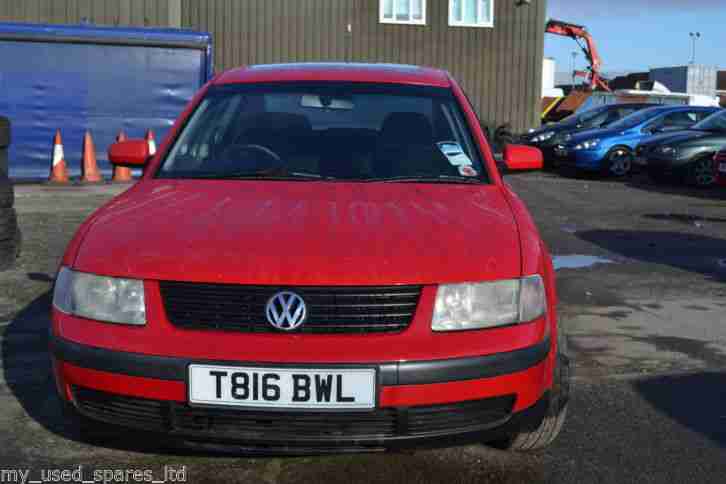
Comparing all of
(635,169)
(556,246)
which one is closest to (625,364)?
(556,246)

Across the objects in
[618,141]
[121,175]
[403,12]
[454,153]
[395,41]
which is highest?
[403,12]

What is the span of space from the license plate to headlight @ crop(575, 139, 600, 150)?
14824mm

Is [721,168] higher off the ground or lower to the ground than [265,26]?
lower

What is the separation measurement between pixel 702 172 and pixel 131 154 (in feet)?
41.1

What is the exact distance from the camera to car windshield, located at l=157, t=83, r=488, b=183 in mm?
3891

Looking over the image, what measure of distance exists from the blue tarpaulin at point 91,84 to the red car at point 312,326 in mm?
11292

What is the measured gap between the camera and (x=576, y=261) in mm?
7957

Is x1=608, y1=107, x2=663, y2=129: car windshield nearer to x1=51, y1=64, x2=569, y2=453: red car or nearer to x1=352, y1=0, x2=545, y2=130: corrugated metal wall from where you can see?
x1=352, y1=0, x2=545, y2=130: corrugated metal wall

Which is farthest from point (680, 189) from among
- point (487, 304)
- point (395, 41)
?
point (395, 41)

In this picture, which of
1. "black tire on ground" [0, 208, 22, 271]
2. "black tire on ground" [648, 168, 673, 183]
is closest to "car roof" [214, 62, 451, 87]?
"black tire on ground" [0, 208, 22, 271]

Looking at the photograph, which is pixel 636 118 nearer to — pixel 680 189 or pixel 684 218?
pixel 680 189

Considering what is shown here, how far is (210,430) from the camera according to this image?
282 cm

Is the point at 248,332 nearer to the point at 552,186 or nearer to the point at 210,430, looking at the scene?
the point at 210,430

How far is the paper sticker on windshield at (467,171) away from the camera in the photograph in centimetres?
389
